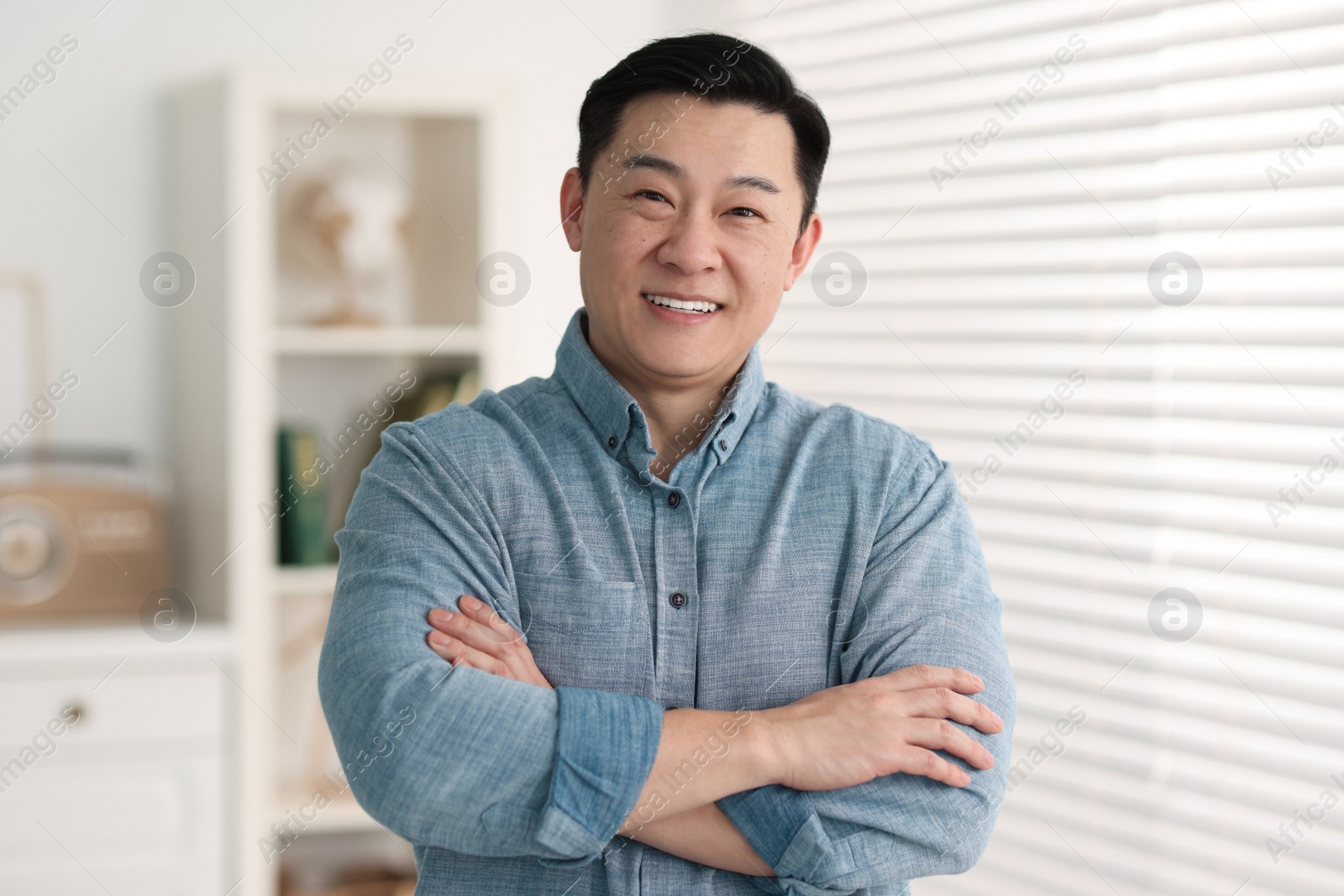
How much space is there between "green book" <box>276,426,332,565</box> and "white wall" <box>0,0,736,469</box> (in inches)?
19.8

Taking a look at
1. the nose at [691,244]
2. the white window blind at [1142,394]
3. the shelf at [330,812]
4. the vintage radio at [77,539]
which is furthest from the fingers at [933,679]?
the vintage radio at [77,539]

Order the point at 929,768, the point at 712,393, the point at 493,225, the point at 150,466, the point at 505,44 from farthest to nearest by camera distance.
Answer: the point at 505,44, the point at 150,466, the point at 493,225, the point at 712,393, the point at 929,768

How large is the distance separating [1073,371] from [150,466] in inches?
87.9

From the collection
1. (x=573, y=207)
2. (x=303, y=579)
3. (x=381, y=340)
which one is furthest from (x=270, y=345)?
(x=573, y=207)

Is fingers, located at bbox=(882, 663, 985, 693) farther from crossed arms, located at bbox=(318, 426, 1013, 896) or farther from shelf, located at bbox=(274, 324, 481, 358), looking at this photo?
shelf, located at bbox=(274, 324, 481, 358)

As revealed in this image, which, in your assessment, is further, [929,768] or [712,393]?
[712,393]

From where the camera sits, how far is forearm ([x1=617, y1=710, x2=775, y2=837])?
117 centimetres

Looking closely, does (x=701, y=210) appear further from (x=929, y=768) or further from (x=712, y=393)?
(x=929, y=768)

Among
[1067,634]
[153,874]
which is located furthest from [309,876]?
[1067,634]

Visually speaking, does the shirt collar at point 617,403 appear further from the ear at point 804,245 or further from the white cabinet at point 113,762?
the white cabinet at point 113,762

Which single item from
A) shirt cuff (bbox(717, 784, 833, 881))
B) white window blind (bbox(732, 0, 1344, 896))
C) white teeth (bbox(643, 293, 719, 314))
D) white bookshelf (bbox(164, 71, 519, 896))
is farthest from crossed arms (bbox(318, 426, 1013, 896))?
white bookshelf (bbox(164, 71, 519, 896))

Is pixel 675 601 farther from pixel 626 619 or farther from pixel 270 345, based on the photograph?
pixel 270 345

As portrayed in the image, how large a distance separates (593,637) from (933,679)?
14.4 inches

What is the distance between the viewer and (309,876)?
293cm
